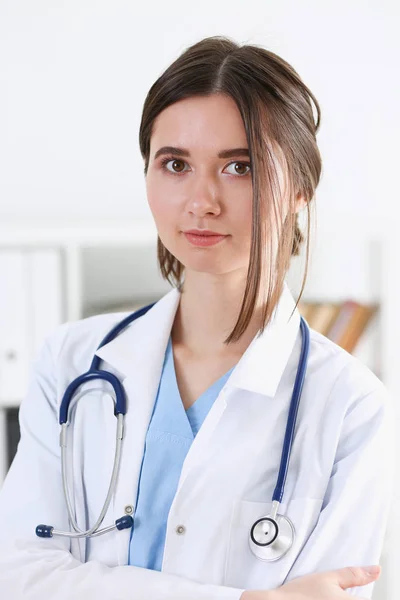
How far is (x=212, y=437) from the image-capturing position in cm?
114

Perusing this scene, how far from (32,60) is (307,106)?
1806mm

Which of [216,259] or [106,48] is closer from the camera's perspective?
[216,259]

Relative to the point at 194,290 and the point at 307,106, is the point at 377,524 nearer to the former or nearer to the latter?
the point at 194,290

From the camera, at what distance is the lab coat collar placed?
3.77 feet

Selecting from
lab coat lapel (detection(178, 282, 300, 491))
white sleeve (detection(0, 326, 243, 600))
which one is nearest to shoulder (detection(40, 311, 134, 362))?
white sleeve (detection(0, 326, 243, 600))

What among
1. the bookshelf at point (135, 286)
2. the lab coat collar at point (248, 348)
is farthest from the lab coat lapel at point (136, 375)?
the bookshelf at point (135, 286)

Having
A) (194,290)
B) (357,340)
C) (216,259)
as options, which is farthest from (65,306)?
(216,259)

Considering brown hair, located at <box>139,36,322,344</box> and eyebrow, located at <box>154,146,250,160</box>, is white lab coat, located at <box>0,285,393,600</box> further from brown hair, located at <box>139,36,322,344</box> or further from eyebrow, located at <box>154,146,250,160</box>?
eyebrow, located at <box>154,146,250,160</box>

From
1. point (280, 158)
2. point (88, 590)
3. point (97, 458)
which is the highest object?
point (280, 158)

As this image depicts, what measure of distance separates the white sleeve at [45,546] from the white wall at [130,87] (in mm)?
1532

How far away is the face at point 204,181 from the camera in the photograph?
106cm

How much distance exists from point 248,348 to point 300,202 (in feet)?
0.74

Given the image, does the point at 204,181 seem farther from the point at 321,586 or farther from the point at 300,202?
the point at 321,586

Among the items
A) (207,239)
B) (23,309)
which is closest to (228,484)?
(207,239)
